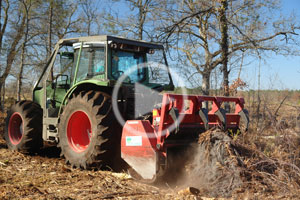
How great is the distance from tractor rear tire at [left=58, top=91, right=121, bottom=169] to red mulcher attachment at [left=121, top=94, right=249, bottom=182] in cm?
27

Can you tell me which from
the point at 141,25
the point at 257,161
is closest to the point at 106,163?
the point at 257,161

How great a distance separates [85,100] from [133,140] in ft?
3.69

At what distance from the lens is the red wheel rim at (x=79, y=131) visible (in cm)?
561

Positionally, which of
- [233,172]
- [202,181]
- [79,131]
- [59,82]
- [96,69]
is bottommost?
[202,181]

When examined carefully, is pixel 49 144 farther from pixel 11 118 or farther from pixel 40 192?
pixel 40 192

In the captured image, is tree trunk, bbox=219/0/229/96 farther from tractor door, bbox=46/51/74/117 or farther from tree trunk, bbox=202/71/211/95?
tractor door, bbox=46/51/74/117

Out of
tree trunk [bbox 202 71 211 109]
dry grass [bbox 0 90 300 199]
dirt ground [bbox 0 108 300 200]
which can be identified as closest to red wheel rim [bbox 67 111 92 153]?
dry grass [bbox 0 90 300 199]

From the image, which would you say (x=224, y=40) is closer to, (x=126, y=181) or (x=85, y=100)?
(x=85, y=100)

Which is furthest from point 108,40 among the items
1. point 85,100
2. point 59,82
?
point 59,82

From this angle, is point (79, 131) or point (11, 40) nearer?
point (79, 131)

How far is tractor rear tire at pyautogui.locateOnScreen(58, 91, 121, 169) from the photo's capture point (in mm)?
4980

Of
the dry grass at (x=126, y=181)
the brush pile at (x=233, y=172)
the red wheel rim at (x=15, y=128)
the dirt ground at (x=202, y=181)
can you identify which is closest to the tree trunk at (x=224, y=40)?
the dry grass at (x=126, y=181)

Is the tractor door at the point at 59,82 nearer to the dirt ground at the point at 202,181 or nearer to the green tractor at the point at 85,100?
the green tractor at the point at 85,100

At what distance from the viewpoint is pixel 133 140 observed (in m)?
4.71
